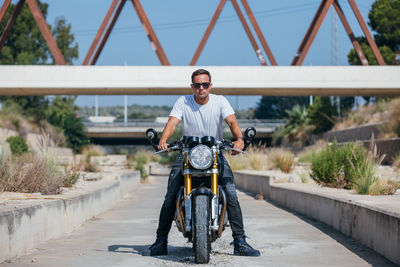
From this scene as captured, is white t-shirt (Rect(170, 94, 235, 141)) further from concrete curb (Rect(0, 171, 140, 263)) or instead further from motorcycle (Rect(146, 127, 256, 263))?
concrete curb (Rect(0, 171, 140, 263))

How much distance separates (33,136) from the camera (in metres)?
46.6

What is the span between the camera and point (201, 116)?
6777 mm

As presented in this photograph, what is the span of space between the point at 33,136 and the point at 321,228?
3914cm

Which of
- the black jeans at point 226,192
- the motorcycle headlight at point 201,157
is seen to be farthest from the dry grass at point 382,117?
the motorcycle headlight at point 201,157

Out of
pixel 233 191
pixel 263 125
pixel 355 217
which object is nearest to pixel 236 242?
pixel 233 191

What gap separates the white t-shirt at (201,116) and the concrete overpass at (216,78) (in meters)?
23.3

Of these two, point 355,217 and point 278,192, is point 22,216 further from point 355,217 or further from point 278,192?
point 278,192

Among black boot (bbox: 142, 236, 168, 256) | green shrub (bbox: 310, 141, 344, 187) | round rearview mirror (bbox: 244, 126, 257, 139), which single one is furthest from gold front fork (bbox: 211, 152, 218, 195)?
green shrub (bbox: 310, 141, 344, 187)

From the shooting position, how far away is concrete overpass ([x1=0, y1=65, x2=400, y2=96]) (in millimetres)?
30156

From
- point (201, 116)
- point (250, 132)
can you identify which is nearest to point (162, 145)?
point (201, 116)

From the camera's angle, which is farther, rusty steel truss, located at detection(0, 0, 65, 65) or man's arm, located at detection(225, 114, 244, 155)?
rusty steel truss, located at detection(0, 0, 65, 65)

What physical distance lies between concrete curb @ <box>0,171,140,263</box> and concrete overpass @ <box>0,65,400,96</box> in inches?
721

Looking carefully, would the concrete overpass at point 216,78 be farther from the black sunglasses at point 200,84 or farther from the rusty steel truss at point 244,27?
the black sunglasses at point 200,84

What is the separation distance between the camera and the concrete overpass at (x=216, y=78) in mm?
30156
